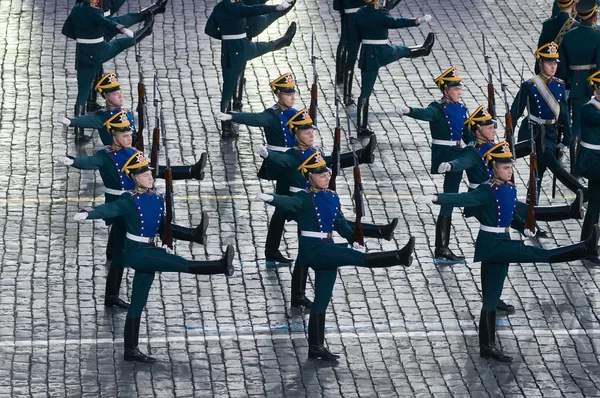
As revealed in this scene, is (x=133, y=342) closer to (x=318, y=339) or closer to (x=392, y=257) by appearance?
(x=318, y=339)

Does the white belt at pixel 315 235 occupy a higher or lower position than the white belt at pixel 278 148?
higher

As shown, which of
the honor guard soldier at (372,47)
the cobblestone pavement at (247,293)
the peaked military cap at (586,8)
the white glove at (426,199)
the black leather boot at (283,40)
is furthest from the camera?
the black leather boot at (283,40)

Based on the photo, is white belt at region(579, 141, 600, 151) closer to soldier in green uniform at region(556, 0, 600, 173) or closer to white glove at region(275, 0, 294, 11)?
soldier in green uniform at region(556, 0, 600, 173)

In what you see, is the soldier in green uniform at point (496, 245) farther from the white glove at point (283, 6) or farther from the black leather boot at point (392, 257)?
the white glove at point (283, 6)

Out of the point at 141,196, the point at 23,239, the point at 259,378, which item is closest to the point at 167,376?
the point at 259,378

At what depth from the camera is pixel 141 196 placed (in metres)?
15.5

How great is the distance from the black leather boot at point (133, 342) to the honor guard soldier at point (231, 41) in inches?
282

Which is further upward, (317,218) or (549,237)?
(317,218)

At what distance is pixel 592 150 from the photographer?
18.2 meters

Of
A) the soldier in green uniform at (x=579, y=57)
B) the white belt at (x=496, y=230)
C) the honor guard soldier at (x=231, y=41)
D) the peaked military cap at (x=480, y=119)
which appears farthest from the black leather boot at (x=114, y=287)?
the soldier in green uniform at (x=579, y=57)

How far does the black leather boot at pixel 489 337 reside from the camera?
51.5ft

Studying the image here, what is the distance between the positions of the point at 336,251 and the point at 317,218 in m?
0.49

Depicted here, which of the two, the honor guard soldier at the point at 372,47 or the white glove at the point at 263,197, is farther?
the honor guard soldier at the point at 372,47

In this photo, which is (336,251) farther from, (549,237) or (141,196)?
(549,237)
